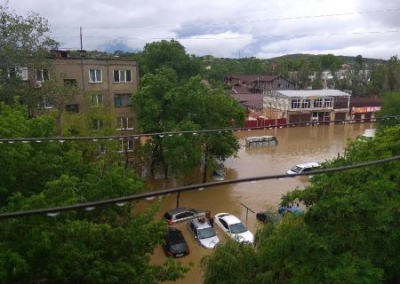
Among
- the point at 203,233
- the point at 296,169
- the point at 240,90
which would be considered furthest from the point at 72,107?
the point at 240,90

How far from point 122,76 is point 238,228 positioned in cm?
1073

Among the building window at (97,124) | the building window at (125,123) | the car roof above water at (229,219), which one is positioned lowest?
the car roof above water at (229,219)

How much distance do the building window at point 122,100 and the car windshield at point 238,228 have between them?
9.84 m

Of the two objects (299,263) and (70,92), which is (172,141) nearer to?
(70,92)

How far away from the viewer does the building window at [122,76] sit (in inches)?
739

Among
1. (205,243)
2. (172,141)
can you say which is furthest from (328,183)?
(172,141)

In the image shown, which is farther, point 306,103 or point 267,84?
point 267,84

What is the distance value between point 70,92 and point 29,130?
21.2 ft

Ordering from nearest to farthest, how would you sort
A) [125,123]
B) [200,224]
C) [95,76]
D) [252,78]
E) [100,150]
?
[200,224] → [100,150] → [95,76] → [125,123] → [252,78]

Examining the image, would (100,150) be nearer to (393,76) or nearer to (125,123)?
(125,123)

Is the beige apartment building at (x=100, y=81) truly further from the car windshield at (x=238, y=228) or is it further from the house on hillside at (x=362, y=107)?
the house on hillside at (x=362, y=107)

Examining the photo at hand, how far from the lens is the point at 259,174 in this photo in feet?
66.3

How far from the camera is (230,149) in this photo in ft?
57.8

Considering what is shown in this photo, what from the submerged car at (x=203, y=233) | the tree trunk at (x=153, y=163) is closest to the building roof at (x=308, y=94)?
the tree trunk at (x=153, y=163)
